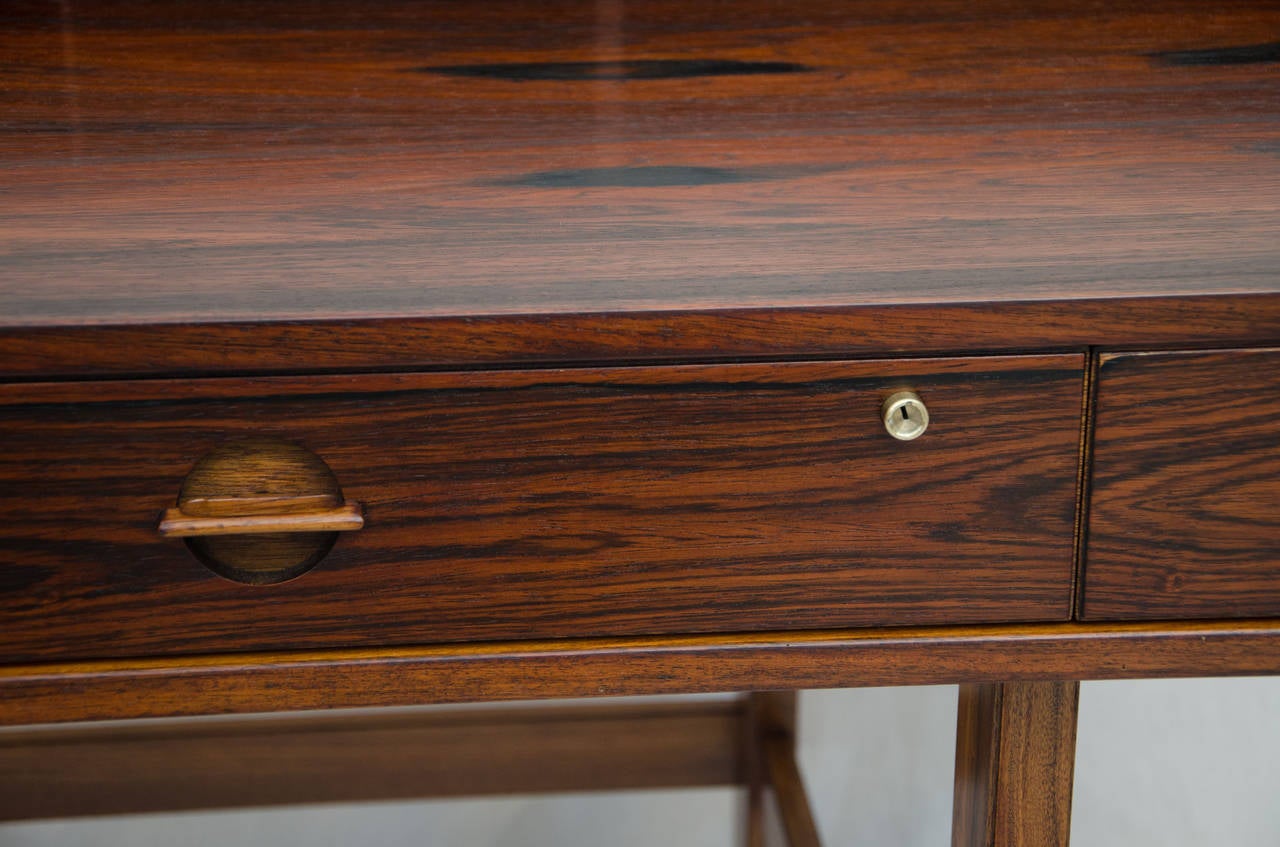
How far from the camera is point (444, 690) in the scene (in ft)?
1.38

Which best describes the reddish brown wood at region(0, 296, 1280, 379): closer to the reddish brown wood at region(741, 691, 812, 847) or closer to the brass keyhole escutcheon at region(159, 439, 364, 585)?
the brass keyhole escutcheon at region(159, 439, 364, 585)

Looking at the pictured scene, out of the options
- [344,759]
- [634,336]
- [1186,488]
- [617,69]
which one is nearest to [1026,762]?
[1186,488]

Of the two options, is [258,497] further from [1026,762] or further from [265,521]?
[1026,762]

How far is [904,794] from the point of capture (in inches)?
35.8

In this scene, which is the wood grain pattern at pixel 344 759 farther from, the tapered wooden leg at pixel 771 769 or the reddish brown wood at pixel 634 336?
the reddish brown wood at pixel 634 336

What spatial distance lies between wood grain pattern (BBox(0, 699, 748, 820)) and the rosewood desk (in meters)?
0.42

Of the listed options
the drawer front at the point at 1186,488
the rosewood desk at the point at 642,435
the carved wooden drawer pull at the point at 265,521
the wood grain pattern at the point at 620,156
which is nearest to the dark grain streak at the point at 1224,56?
the wood grain pattern at the point at 620,156

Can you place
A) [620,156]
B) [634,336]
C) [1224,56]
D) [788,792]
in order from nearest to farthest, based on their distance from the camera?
[634,336] < [620,156] < [1224,56] < [788,792]

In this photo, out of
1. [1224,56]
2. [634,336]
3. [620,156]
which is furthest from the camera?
[1224,56]

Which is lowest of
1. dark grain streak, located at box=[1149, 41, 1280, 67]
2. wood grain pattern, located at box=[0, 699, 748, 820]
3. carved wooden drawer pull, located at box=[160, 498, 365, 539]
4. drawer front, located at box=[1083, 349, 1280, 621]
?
wood grain pattern, located at box=[0, 699, 748, 820]

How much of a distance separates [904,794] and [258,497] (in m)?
0.65

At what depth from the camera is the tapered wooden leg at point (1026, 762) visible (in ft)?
1.52

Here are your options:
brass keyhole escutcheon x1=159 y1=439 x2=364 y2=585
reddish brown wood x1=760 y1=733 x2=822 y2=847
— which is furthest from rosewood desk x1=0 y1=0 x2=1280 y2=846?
reddish brown wood x1=760 y1=733 x2=822 y2=847

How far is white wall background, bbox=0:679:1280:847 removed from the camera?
3.02 ft
